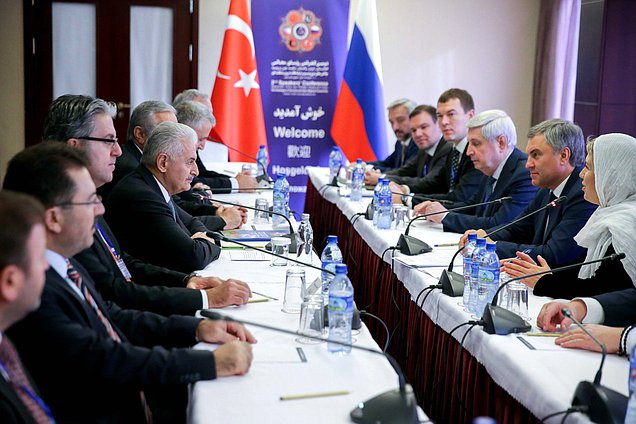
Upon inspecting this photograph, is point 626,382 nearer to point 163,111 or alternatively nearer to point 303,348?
point 303,348

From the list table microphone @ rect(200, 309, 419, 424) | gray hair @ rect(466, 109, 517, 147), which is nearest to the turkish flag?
gray hair @ rect(466, 109, 517, 147)

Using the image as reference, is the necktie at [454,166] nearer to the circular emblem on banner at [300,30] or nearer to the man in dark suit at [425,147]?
the man in dark suit at [425,147]

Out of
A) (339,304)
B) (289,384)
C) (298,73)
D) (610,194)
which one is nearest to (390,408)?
(289,384)

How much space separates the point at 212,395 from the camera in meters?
1.83

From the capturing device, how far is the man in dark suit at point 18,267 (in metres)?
1.36

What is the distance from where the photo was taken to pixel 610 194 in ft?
8.84

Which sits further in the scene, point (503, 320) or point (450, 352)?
point (450, 352)

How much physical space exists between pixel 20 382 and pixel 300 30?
6.22 m

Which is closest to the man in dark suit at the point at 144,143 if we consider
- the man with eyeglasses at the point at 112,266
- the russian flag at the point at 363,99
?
the man with eyeglasses at the point at 112,266

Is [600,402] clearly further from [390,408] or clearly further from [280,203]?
[280,203]

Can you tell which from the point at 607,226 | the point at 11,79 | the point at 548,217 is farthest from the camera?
the point at 11,79

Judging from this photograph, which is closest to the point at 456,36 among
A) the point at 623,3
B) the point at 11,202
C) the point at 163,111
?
the point at 623,3

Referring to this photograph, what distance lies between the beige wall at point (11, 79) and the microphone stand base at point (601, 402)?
6653mm

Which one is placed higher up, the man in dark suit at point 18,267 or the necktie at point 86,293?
the man in dark suit at point 18,267
